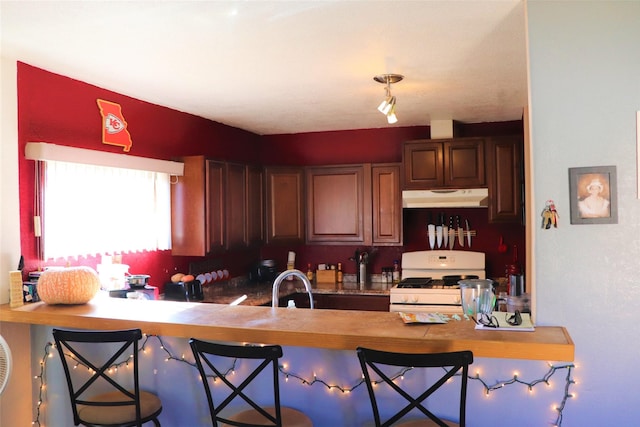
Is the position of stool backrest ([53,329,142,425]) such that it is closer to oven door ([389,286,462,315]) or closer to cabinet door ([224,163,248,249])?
cabinet door ([224,163,248,249])

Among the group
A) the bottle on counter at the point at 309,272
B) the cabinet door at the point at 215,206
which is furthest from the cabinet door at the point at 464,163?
the cabinet door at the point at 215,206

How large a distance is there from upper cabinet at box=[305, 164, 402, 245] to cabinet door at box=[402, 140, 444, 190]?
210 mm

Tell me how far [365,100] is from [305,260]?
233cm

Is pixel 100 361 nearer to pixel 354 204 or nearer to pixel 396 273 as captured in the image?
pixel 354 204

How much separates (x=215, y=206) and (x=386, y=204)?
172 centimetres

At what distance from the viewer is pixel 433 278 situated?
5.31 metres

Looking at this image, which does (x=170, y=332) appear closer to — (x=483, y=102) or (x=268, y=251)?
(x=483, y=102)

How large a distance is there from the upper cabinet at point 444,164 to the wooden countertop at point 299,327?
2.70 meters

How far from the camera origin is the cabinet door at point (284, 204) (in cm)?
546

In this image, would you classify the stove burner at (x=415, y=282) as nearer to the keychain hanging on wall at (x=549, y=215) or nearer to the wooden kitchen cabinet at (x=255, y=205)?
the wooden kitchen cabinet at (x=255, y=205)

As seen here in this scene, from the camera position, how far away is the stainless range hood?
486cm

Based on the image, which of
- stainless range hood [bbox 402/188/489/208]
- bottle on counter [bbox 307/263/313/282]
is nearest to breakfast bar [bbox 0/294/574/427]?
stainless range hood [bbox 402/188/489/208]

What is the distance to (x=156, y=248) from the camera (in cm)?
424

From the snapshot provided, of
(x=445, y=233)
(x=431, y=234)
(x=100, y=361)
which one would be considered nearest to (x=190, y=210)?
(x=100, y=361)
